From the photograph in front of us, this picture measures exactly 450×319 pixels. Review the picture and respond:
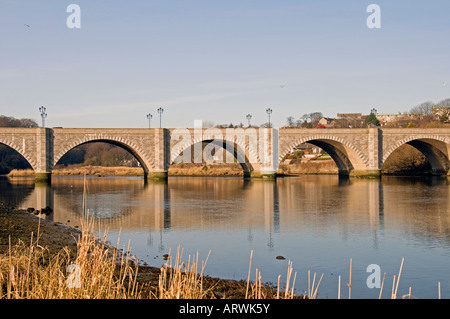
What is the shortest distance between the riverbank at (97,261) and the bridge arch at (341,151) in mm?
47633

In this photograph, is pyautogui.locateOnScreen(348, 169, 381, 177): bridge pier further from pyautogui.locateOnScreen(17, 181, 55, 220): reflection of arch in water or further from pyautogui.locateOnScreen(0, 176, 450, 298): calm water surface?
pyautogui.locateOnScreen(17, 181, 55, 220): reflection of arch in water

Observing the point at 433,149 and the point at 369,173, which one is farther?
the point at 433,149

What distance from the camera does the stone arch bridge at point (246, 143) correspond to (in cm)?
5778

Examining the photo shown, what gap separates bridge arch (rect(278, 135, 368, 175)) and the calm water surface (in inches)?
1072

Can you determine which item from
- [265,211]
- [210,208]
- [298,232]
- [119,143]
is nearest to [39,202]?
[210,208]

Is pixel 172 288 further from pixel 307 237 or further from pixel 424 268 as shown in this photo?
pixel 307 237

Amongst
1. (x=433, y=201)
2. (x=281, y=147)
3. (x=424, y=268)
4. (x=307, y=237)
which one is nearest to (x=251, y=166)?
(x=281, y=147)

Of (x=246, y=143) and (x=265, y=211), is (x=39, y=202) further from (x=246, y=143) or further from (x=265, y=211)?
(x=246, y=143)

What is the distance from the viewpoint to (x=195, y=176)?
76.4 meters

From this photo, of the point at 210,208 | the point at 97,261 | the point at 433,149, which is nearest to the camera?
the point at 97,261

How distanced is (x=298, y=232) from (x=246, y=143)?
42.6 metres

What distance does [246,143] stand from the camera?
211ft
